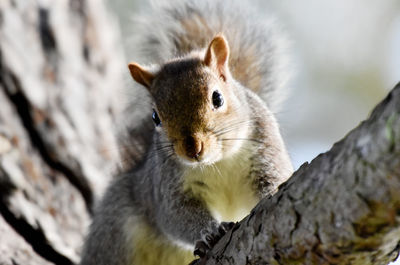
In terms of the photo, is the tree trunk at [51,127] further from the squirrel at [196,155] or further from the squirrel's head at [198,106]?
the squirrel's head at [198,106]

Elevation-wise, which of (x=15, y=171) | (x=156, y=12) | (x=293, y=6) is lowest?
(x=15, y=171)

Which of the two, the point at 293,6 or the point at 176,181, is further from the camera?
the point at 293,6

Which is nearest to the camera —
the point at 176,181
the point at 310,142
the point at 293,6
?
the point at 176,181

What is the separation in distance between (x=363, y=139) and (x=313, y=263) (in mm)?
412

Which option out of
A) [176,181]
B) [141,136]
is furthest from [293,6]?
[176,181]

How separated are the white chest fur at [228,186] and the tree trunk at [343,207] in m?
0.71

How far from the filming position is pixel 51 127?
2959mm

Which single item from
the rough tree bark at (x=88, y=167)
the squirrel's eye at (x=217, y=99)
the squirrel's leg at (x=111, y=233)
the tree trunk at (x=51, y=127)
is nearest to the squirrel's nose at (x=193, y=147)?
the squirrel's eye at (x=217, y=99)

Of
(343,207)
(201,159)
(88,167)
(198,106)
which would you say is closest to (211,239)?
(201,159)

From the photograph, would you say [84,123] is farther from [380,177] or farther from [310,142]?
[310,142]

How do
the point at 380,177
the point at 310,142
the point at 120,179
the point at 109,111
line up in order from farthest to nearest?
the point at 310,142 < the point at 109,111 < the point at 120,179 < the point at 380,177

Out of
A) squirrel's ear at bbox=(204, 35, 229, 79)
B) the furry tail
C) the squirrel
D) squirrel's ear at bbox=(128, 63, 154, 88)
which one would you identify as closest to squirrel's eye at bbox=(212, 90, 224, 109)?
the squirrel

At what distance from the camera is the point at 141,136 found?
3035 mm

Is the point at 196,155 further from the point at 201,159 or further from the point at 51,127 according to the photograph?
the point at 51,127
